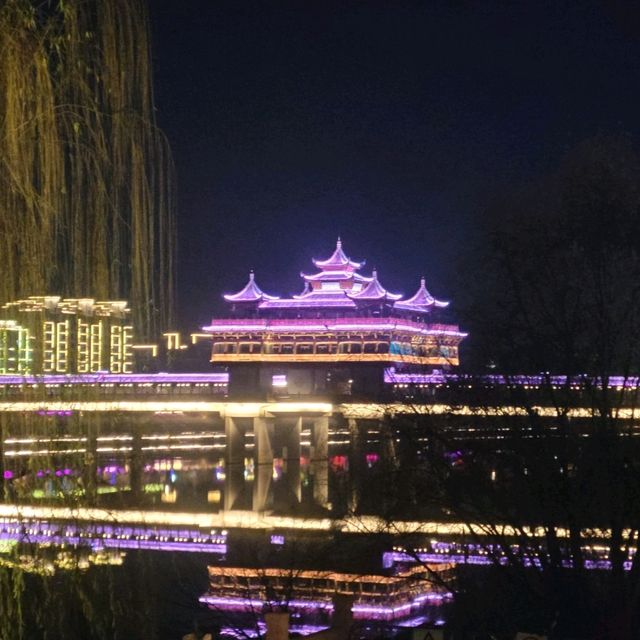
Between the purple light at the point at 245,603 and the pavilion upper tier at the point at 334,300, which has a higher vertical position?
the pavilion upper tier at the point at 334,300

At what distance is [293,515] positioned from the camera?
2580cm

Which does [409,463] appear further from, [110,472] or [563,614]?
[110,472]

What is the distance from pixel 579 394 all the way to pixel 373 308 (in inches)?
1632

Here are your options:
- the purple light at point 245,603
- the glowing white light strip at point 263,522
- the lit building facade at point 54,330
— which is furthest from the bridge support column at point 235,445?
the lit building facade at point 54,330

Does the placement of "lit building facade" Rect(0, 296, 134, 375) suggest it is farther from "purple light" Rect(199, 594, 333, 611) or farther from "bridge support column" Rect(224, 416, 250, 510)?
"bridge support column" Rect(224, 416, 250, 510)

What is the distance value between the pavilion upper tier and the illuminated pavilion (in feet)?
0.17

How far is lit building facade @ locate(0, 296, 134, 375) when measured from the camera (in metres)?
4.57

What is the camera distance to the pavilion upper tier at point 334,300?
172 ft

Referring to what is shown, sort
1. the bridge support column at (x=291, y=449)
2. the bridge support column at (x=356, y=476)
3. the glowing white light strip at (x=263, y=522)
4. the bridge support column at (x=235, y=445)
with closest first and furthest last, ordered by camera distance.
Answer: the glowing white light strip at (x=263, y=522)
the bridge support column at (x=356, y=476)
the bridge support column at (x=291, y=449)
the bridge support column at (x=235, y=445)

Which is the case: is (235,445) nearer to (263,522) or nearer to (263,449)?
(263,449)

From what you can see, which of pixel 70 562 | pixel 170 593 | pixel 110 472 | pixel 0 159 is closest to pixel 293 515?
pixel 170 593

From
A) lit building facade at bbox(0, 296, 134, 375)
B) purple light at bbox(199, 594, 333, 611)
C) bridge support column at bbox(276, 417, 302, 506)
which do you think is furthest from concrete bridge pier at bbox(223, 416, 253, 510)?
lit building facade at bbox(0, 296, 134, 375)

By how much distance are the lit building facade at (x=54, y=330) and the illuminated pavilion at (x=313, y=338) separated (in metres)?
42.0

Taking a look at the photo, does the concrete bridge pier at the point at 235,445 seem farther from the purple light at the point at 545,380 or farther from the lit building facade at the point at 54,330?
the lit building facade at the point at 54,330
